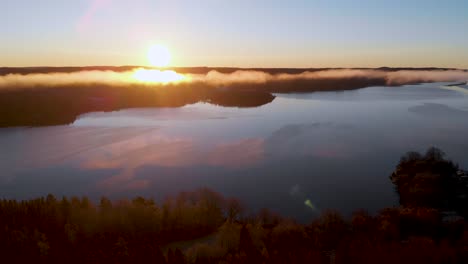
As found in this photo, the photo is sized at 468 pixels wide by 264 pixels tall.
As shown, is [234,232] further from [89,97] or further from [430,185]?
[89,97]

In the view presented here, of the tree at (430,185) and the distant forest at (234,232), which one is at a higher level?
the tree at (430,185)

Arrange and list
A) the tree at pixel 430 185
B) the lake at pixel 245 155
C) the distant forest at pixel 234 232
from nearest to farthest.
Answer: the distant forest at pixel 234 232, the tree at pixel 430 185, the lake at pixel 245 155

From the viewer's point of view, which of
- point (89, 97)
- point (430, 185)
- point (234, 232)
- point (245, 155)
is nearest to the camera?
point (234, 232)

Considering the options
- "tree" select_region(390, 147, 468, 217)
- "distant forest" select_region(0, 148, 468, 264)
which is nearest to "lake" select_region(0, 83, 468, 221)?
A: "tree" select_region(390, 147, 468, 217)

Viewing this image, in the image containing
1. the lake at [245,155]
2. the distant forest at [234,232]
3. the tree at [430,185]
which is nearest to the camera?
the distant forest at [234,232]

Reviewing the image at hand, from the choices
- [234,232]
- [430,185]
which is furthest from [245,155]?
[234,232]

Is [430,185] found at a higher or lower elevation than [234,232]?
higher

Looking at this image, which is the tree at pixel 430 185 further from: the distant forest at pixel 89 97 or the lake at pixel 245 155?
the distant forest at pixel 89 97

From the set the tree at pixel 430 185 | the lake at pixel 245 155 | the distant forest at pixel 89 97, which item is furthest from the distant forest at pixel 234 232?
the distant forest at pixel 89 97
